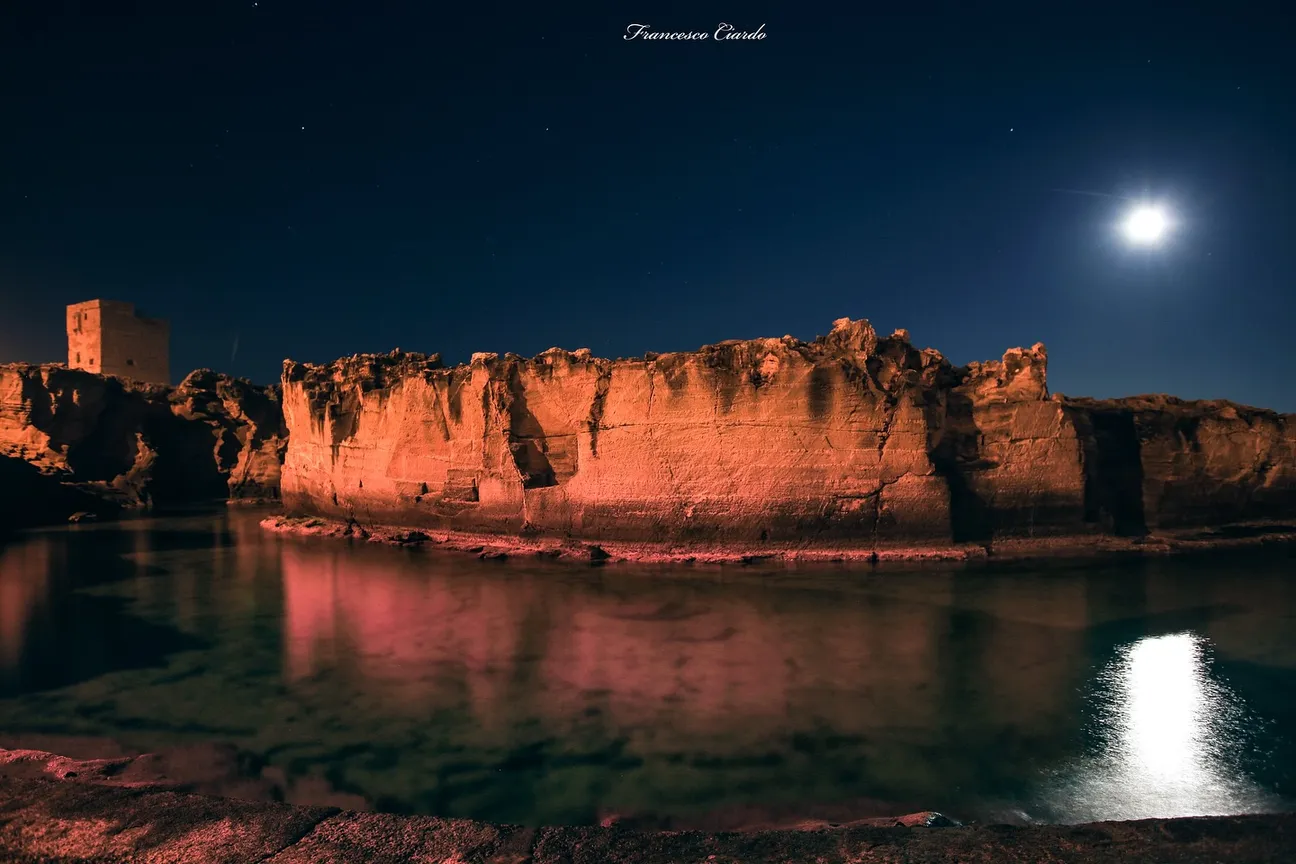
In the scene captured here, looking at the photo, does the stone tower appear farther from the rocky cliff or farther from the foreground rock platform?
the foreground rock platform

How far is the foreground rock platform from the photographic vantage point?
2.96m

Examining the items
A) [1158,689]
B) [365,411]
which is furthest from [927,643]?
[365,411]

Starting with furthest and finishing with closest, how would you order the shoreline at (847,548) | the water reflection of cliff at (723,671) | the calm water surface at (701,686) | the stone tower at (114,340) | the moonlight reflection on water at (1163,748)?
the stone tower at (114,340)
the shoreline at (847,548)
the water reflection of cliff at (723,671)
the calm water surface at (701,686)
the moonlight reflection on water at (1163,748)

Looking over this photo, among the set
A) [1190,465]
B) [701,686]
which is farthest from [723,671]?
[1190,465]

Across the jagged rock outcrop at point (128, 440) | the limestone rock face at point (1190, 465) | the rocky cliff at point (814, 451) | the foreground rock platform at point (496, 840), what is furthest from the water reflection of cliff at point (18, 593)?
the limestone rock face at point (1190, 465)

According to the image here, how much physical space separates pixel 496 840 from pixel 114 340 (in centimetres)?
4619

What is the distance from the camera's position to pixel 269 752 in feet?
18.8

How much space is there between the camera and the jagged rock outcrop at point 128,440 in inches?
942

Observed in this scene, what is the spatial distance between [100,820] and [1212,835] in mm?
6054

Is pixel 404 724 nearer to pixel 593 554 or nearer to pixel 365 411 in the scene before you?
pixel 593 554

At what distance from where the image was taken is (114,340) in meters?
36.6

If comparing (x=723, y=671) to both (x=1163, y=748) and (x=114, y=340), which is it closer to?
(x=1163, y=748)

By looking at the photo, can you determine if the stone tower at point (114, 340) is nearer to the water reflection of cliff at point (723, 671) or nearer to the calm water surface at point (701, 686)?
the calm water surface at point (701, 686)

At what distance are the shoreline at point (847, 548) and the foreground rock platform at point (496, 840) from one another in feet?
34.7
